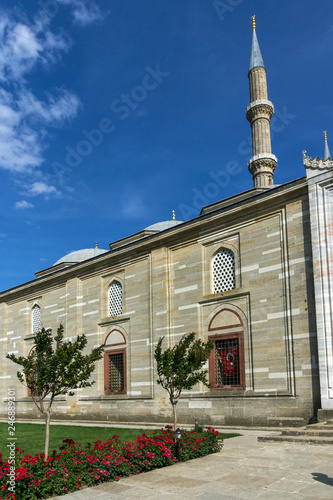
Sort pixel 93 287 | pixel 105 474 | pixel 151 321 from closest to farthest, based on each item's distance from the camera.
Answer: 1. pixel 105 474
2. pixel 151 321
3. pixel 93 287

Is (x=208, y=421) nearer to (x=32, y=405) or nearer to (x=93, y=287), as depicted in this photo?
(x=93, y=287)

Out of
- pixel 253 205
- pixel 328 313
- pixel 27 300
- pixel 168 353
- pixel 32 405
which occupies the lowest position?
pixel 32 405

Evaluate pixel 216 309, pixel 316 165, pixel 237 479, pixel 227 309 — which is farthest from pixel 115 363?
pixel 237 479

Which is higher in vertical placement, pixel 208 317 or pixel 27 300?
pixel 27 300

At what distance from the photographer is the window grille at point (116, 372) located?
20.6m

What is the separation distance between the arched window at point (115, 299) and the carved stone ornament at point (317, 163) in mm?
10247

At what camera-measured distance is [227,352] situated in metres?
16.7

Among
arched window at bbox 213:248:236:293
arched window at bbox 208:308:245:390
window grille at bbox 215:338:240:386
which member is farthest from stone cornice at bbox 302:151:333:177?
window grille at bbox 215:338:240:386

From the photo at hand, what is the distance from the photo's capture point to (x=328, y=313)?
1359cm

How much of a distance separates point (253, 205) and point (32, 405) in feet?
54.7

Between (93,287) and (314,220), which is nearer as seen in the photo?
(314,220)

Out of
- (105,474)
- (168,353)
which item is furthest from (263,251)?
(105,474)

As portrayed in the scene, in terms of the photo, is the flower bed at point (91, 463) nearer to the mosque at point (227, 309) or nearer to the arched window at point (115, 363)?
the mosque at point (227, 309)

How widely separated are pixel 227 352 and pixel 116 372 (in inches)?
248
